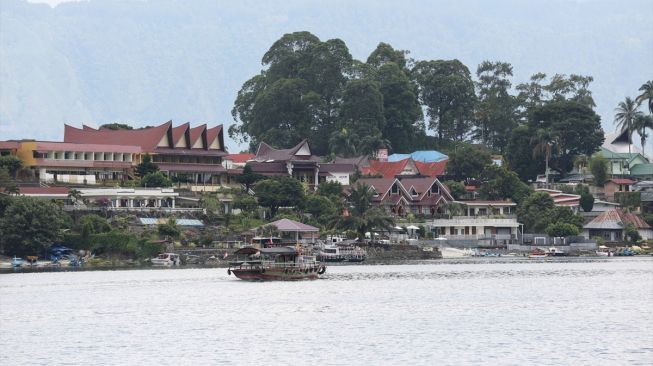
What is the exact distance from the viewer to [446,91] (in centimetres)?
16612

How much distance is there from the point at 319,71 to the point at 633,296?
9930 cm

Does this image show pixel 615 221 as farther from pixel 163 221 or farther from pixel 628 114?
pixel 163 221

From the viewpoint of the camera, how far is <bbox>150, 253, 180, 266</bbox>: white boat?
330 ft

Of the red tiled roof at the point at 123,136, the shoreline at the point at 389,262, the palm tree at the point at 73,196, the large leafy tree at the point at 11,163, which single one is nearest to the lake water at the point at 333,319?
the shoreline at the point at 389,262

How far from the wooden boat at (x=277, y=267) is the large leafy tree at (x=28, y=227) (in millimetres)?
21208

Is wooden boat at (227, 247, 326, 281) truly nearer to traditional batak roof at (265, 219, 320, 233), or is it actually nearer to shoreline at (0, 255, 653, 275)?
shoreline at (0, 255, 653, 275)

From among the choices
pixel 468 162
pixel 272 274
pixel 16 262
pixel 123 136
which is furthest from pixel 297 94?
pixel 272 274

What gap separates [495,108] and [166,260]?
84344 millimetres

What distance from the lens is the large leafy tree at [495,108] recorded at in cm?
17325

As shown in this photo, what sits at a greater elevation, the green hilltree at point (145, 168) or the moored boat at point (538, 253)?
the green hilltree at point (145, 168)

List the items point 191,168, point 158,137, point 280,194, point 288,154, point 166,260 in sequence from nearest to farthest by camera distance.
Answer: point 166,260 → point 280,194 → point 191,168 → point 158,137 → point 288,154

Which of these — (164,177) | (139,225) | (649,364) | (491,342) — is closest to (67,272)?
(139,225)

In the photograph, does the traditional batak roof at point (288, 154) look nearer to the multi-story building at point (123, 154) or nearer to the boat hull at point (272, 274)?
the multi-story building at point (123, 154)

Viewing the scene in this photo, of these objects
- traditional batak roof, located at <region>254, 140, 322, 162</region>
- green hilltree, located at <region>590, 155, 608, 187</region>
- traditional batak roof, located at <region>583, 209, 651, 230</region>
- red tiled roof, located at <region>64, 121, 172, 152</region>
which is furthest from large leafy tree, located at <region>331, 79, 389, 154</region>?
traditional batak roof, located at <region>583, 209, 651, 230</region>
